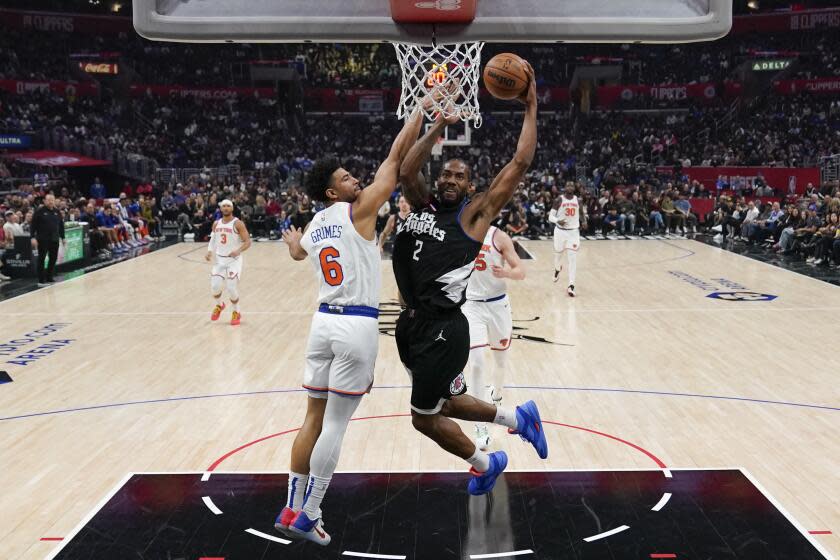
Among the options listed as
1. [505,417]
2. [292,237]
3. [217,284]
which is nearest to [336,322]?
[292,237]

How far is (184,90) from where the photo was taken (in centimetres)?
3509

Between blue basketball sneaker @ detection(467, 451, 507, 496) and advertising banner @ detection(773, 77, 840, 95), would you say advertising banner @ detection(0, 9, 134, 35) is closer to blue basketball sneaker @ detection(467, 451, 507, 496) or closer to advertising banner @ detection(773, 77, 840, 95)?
advertising banner @ detection(773, 77, 840, 95)

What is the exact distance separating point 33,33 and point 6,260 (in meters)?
22.5

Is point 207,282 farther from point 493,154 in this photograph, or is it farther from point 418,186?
point 493,154

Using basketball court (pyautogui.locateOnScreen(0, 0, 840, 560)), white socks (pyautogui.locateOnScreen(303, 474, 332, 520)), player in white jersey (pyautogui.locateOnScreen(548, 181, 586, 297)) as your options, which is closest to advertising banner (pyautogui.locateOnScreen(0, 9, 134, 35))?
player in white jersey (pyautogui.locateOnScreen(548, 181, 586, 297))

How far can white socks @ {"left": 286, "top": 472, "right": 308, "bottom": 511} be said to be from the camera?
4469 mm

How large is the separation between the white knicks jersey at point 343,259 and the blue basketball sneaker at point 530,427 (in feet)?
4.28

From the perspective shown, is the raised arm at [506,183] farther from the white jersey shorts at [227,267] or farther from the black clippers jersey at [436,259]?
the white jersey shorts at [227,267]

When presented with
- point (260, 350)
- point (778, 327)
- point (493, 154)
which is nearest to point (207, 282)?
point (260, 350)

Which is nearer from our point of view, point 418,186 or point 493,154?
point 418,186

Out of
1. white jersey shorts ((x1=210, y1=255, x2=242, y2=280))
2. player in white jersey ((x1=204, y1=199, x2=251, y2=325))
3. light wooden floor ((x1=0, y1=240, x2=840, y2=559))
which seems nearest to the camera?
light wooden floor ((x1=0, y1=240, x2=840, y2=559))

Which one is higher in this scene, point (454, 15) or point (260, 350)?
point (454, 15)

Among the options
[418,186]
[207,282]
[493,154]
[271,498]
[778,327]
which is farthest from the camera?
[493,154]

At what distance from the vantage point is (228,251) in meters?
11.2
